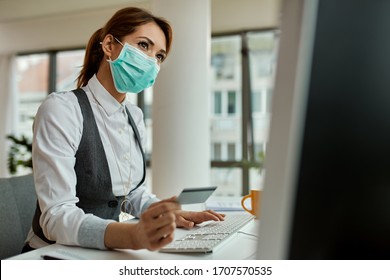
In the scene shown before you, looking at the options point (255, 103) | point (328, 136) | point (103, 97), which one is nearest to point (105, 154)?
point (103, 97)

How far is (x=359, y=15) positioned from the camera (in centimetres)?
29

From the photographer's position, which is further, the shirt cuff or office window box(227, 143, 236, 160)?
office window box(227, 143, 236, 160)

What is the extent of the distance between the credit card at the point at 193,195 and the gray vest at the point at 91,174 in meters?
0.37

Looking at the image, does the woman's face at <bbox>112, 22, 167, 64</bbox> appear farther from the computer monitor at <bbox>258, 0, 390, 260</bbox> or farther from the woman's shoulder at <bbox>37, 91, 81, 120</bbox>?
the computer monitor at <bbox>258, 0, 390, 260</bbox>

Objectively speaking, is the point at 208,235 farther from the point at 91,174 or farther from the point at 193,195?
the point at 91,174

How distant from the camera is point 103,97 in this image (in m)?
1.03

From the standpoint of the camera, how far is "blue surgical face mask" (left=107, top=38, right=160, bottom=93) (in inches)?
42.9

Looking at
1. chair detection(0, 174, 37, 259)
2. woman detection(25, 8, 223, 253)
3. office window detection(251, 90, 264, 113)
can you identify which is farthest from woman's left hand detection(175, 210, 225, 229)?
office window detection(251, 90, 264, 113)

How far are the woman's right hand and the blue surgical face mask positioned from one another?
59 cm

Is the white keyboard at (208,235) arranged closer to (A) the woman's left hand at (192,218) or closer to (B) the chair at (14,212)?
(A) the woman's left hand at (192,218)

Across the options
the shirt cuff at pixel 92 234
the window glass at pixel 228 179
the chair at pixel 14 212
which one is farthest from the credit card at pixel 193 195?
the window glass at pixel 228 179

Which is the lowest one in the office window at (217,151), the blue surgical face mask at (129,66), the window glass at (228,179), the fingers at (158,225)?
the window glass at (228,179)

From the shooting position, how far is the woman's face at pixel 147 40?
109 cm
